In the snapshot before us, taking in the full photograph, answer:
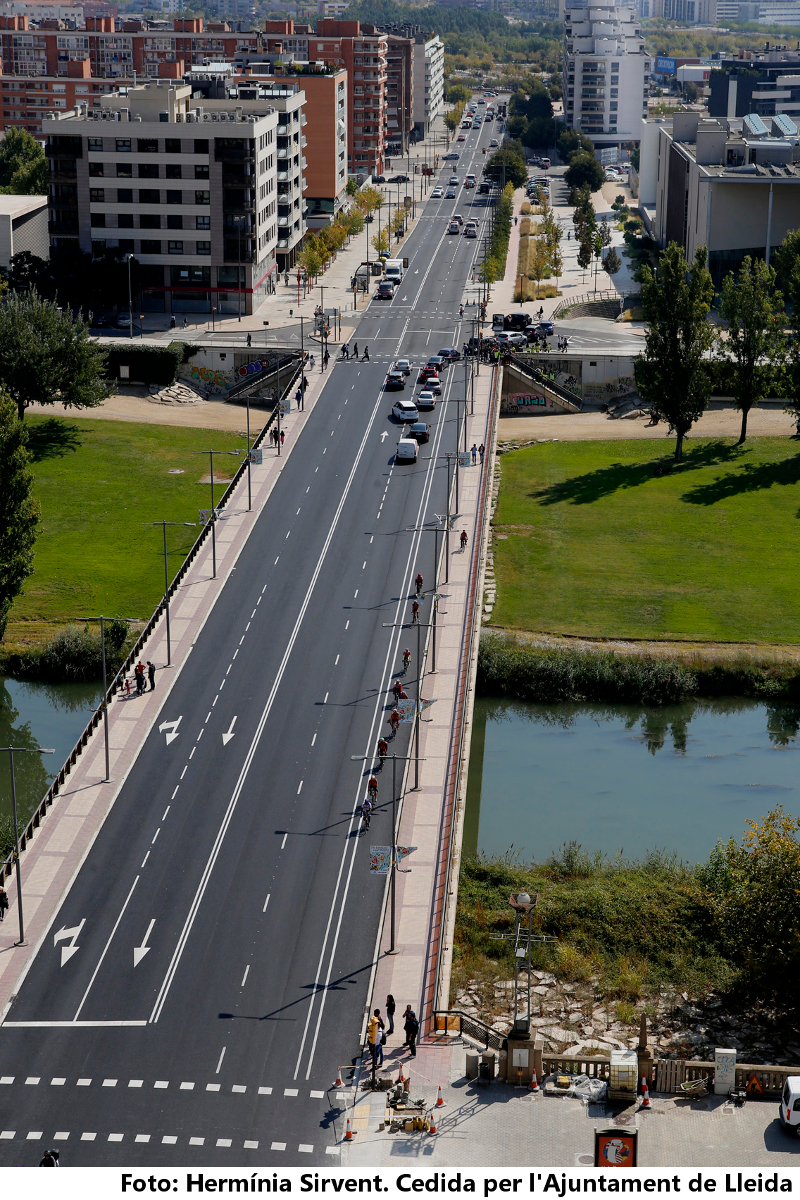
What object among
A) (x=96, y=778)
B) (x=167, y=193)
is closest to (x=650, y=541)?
(x=96, y=778)

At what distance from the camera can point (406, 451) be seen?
10975cm

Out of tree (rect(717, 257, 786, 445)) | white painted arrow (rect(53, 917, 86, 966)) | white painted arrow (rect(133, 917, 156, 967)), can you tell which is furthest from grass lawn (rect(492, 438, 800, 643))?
white painted arrow (rect(53, 917, 86, 966))

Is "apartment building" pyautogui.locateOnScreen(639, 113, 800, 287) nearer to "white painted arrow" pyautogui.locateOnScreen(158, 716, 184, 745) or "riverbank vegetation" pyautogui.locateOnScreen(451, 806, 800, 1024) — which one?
"white painted arrow" pyautogui.locateOnScreen(158, 716, 184, 745)

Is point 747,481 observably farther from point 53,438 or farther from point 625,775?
point 53,438

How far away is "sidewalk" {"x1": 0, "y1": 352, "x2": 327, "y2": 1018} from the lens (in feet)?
185

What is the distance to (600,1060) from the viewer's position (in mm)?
48219

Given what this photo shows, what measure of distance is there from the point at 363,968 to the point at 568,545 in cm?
5607

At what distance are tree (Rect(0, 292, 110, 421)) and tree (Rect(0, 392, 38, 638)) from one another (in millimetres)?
32839

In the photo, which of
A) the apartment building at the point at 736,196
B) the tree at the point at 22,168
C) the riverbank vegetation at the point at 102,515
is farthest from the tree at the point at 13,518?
the tree at the point at 22,168

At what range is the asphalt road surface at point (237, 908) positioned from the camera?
4666 cm

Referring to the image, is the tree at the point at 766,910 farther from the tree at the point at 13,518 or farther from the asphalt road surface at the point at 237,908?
the tree at the point at 13,518

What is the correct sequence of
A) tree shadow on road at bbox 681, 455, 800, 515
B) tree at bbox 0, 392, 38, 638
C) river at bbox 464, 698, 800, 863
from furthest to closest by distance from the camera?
1. tree shadow on road at bbox 681, 455, 800, 515
2. tree at bbox 0, 392, 38, 638
3. river at bbox 464, 698, 800, 863

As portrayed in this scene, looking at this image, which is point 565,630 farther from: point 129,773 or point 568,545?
point 129,773

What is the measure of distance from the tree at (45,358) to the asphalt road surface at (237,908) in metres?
32.2
